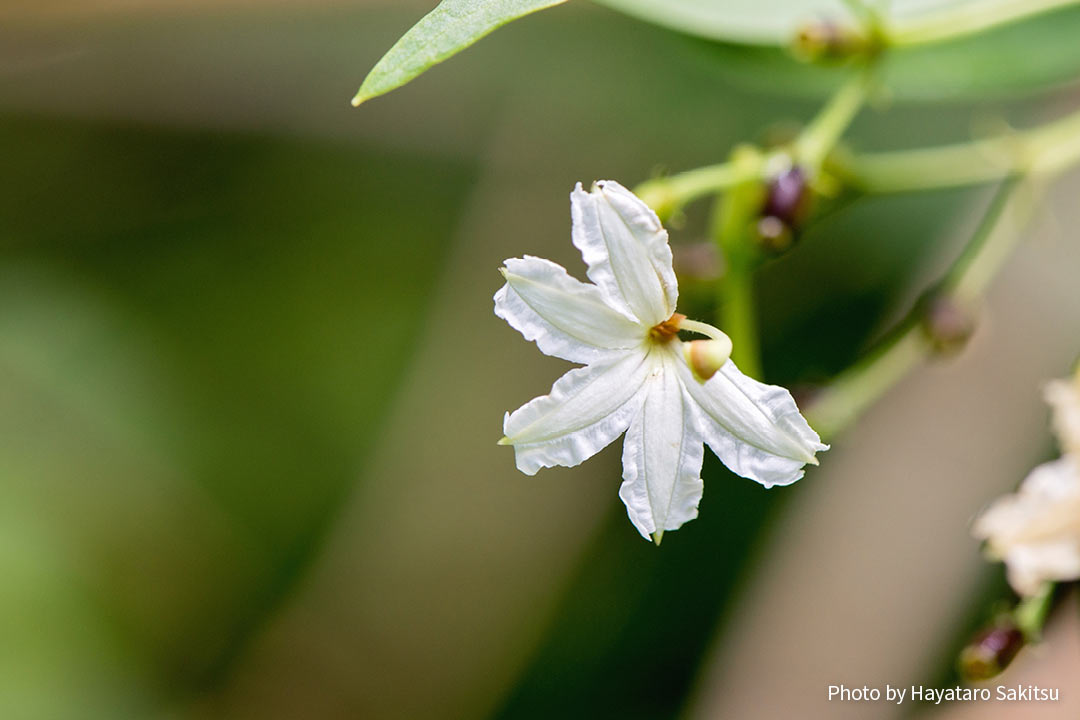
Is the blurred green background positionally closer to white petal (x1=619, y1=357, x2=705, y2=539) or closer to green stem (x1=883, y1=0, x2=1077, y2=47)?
green stem (x1=883, y1=0, x2=1077, y2=47)

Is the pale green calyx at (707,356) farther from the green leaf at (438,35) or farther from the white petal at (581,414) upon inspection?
the green leaf at (438,35)

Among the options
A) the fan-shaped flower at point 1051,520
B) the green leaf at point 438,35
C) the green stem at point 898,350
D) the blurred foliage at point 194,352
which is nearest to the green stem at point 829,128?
the green stem at point 898,350

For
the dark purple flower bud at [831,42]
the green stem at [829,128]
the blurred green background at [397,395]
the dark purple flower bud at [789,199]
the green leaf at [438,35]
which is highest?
the green leaf at [438,35]

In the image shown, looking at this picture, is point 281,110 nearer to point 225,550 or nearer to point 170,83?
point 170,83

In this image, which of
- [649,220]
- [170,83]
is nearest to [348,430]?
[170,83]

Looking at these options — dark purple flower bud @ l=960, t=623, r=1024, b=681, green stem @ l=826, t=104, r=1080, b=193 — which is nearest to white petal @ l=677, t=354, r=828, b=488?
dark purple flower bud @ l=960, t=623, r=1024, b=681

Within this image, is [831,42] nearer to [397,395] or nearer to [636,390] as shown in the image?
[636,390]

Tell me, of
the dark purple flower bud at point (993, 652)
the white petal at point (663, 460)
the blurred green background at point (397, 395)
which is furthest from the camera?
the blurred green background at point (397, 395)

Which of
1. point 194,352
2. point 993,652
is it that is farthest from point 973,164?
point 194,352

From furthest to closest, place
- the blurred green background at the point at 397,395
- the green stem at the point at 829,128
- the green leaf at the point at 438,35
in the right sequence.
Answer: the blurred green background at the point at 397,395 < the green stem at the point at 829,128 < the green leaf at the point at 438,35
